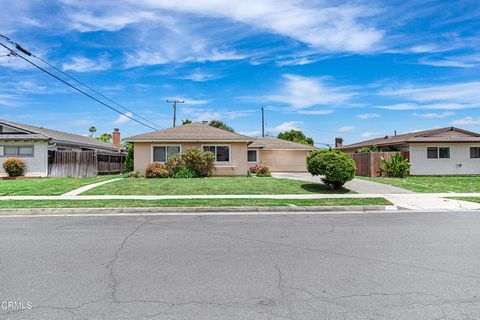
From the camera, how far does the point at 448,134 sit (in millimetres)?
27172

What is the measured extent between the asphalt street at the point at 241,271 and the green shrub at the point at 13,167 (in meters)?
17.8

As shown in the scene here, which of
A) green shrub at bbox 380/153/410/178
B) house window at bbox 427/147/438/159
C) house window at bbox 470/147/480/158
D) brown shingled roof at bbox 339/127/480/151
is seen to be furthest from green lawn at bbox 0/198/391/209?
house window at bbox 470/147/480/158

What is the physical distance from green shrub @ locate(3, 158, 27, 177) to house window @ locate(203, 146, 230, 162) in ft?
41.3

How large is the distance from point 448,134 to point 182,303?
28.9 m

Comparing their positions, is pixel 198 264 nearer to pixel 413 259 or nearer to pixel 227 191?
pixel 413 259

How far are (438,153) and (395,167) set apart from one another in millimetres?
4772

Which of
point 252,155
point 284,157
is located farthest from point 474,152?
point 252,155

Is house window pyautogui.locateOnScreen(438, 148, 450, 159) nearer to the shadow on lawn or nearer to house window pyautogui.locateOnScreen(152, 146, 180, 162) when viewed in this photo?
the shadow on lawn

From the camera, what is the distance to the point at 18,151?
80.4ft

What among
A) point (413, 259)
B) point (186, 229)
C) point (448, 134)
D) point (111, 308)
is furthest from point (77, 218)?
point (448, 134)

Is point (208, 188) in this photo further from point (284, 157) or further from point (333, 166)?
point (284, 157)

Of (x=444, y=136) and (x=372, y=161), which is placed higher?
(x=444, y=136)

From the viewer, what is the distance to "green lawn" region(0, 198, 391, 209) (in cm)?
1173

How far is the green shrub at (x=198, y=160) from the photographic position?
21.2 meters
